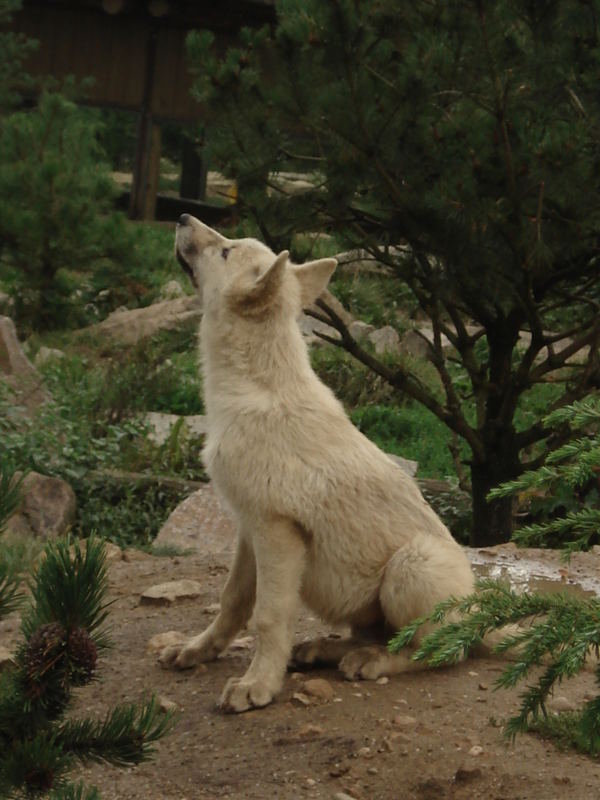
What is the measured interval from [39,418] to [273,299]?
466cm

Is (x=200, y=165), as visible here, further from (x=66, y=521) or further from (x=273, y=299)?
(x=273, y=299)

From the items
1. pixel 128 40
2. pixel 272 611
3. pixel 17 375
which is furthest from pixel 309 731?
pixel 128 40

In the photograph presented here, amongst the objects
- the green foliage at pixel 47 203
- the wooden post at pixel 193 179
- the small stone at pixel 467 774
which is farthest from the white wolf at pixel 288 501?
the wooden post at pixel 193 179

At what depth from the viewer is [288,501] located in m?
4.62

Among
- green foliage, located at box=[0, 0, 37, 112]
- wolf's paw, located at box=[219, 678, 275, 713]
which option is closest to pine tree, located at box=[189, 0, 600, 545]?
wolf's paw, located at box=[219, 678, 275, 713]

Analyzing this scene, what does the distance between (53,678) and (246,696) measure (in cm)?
208

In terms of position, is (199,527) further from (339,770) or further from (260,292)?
(339,770)

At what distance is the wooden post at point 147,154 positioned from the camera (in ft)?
62.4

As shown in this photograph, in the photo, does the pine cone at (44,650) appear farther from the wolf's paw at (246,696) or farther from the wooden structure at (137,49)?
the wooden structure at (137,49)

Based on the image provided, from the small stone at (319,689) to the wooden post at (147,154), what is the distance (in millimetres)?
15509

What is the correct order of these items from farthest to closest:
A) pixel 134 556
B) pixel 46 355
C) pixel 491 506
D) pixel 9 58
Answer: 1. pixel 9 58
2. pixel 46 355
3. pixel 491 506
4. pixel 134 556

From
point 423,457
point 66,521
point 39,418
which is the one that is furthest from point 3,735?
point 423,457

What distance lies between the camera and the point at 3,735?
8.46 ft

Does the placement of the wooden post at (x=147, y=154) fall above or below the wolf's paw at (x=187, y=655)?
above
